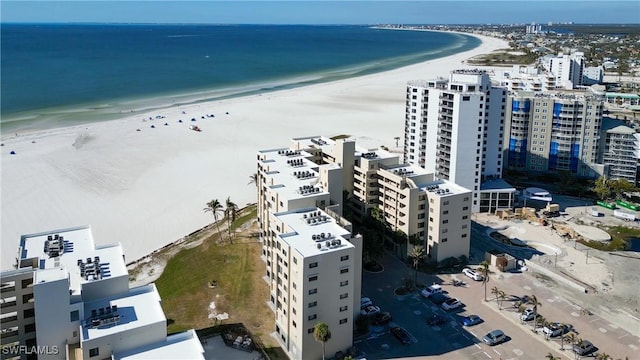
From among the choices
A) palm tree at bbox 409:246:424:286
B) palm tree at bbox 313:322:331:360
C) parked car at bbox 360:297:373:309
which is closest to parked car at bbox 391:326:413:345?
parked car at bbox 360:297:373:309

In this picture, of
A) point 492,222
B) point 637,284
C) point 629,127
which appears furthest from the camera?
point 629,127

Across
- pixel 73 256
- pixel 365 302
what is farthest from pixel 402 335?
pixel 73 256

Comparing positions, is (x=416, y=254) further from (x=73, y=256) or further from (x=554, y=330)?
(x=73, y=256)

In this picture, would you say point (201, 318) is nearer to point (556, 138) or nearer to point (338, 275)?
point (338, 275)

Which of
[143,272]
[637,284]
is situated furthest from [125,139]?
[637,284]

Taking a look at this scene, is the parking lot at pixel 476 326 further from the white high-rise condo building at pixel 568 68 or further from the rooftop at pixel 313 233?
the white high-rise condo building at pixel 568 68
